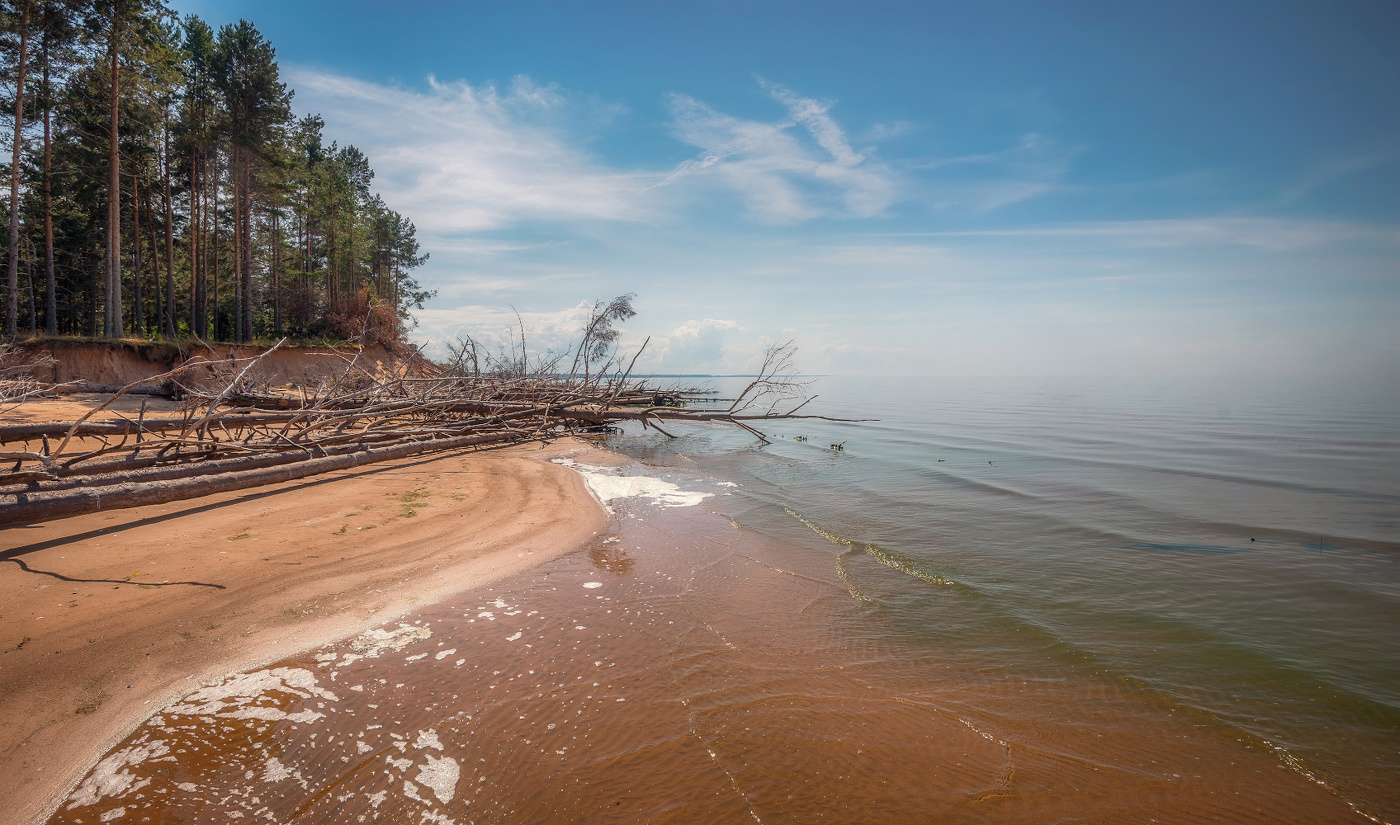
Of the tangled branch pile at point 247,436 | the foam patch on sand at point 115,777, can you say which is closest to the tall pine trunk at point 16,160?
the tangled branch pile at point 247,436

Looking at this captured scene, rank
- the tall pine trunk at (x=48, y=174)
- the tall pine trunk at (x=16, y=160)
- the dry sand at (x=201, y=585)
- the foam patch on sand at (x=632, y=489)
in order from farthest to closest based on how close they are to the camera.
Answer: the tall pine trunk at (x=48, y=174)
the tall pine trunk at (x=16, y=160)
the foam patch on sand at (x=632, y=489)
the dry sand at (x=201, y=585)

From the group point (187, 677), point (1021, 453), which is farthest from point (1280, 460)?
point (187, 677)

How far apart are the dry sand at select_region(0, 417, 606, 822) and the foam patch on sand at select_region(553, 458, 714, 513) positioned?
3.67 ft

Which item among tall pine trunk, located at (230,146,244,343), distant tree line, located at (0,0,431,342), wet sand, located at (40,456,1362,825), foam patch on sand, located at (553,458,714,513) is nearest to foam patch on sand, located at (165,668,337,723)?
wet sand, located at (40,456,1362,825)

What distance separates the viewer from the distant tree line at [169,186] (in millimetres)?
17047

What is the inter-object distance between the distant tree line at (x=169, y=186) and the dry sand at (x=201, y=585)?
17654 millimetres

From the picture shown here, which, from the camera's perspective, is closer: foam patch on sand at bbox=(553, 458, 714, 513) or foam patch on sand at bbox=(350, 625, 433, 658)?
foam patch on sand at bbox=(350, 625, 433, 658)

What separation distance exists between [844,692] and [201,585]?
4.82 metres

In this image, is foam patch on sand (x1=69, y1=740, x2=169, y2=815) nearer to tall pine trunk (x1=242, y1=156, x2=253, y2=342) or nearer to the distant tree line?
the distant tree line

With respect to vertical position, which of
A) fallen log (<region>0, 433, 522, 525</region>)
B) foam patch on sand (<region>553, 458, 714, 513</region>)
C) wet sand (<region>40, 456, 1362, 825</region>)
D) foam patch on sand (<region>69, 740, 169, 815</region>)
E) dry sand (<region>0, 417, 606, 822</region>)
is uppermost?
fallen log (<region>0, 433, 522, 525</region>)

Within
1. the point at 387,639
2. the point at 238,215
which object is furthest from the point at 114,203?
the point at 387,639

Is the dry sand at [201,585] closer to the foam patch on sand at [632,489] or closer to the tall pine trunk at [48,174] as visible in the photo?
the foam patch on sand at [632,489]

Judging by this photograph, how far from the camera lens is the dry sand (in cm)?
270

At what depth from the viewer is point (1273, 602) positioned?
504 cm
